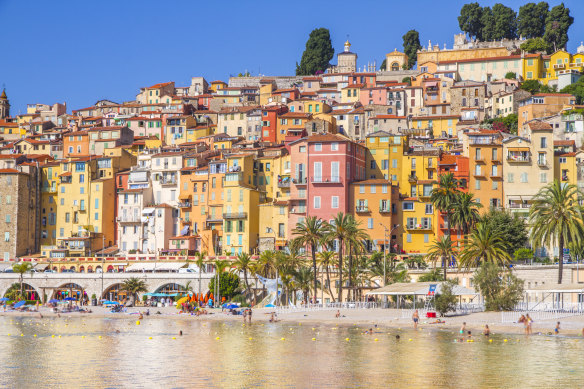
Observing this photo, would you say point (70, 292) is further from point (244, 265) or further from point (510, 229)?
point (510, 229)

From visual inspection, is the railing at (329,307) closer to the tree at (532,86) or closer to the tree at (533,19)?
the tree at (532,86)

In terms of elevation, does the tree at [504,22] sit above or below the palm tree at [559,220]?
above

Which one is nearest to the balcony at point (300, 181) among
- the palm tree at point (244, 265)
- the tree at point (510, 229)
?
the palm tree at point (244, 265)

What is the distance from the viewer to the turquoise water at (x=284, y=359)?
45.8 metres

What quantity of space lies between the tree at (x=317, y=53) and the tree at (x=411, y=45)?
15.5 m

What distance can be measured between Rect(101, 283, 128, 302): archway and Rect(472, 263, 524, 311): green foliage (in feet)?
148

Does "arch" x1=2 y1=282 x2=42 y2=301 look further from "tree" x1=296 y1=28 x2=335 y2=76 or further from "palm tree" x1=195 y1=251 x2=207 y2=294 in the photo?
"tree" x1=296 y1=28 x2=335 y2=76

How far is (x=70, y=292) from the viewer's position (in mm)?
104000

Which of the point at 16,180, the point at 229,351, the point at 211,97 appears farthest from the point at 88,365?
the point at 211,97

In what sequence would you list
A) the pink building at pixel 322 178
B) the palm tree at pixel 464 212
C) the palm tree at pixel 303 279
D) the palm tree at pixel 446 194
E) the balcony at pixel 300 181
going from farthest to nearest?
the balcony at pixel 300 181 < the pink building at pixel 322 178 < the palm tree at pixel 446 194 < the palm tree at pixel 464 212 < the palm tree at pixel 303 279

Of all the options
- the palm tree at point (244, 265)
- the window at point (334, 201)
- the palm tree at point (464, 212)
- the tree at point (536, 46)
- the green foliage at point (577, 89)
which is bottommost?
the palm tree at point (244, 265)

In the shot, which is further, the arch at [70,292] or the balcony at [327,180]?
the arch at [70,292]

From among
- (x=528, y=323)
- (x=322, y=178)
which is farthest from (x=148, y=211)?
(x=528, y=323)

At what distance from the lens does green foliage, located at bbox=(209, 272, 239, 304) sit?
311 feet
